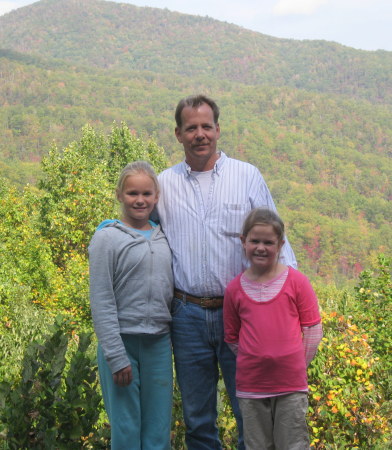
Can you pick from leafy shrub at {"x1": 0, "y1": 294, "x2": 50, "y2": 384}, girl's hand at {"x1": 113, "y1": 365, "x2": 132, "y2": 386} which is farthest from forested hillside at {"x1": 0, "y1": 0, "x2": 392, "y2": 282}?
girl's hand at {"x1": 113, "y1": 365, "x2": 132, "y2": 386}

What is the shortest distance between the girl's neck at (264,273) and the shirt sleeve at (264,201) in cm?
10

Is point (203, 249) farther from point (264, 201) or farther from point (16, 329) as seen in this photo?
point (16, 329)

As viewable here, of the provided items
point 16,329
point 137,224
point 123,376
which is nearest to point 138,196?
point 137,224

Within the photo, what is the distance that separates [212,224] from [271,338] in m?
0.67

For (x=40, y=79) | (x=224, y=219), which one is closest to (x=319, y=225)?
(x=40, y=79)

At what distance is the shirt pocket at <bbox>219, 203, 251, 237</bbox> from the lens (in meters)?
2.93

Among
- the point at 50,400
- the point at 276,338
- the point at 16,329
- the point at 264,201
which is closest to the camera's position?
the point at 276,338

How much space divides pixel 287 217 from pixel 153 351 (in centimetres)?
10475

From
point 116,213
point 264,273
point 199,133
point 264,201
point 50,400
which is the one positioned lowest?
point 116,213

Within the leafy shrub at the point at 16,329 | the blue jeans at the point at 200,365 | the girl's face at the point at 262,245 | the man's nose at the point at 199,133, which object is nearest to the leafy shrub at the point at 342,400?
the blue jeans at the point at 200,365

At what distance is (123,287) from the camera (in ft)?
9.23

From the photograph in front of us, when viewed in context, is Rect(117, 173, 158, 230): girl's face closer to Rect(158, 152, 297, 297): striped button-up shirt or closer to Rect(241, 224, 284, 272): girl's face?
Rect(158, 152, 297, 297): striped button-up shirt

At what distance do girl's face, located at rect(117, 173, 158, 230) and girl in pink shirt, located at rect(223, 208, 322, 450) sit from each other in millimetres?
527

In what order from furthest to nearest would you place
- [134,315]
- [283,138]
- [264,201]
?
[283,138] → [264,201] → [134,315]
